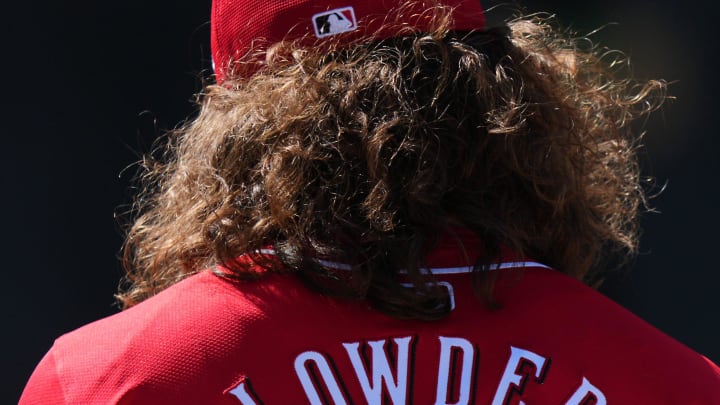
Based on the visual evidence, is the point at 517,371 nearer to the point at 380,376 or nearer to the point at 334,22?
the point at 380,376

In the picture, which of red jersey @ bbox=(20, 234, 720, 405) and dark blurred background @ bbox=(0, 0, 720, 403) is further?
dark blurred background @ bbox=(0, 0, 720, 403)

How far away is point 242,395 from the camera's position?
0.88 metres

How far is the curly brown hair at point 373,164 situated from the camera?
98 centimetres

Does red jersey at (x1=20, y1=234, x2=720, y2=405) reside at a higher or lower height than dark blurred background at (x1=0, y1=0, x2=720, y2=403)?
higher

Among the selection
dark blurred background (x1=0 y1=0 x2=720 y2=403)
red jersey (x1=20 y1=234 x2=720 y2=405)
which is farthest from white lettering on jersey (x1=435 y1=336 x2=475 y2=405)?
dark blurred background (x1=0 y1=0 x2=720 y2=403)

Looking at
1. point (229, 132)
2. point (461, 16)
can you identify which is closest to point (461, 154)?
point (461, 16)

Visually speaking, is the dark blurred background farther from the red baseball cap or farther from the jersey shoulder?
the jersey shoulder

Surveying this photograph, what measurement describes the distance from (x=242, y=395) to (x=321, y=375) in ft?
0.28

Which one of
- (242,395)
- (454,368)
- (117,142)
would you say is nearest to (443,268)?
(454,368)

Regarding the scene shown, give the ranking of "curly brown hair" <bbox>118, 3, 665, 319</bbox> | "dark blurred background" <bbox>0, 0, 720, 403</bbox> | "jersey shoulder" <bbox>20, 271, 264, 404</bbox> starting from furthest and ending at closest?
"dark blurred background" <bbox>0, 0, 720, 403</bbox>, "curly brown hair" <bbox>118, 3, 665, 319</bbox>, "jersey shoulder" <bbox>20, 271, 264, 404</bbox>

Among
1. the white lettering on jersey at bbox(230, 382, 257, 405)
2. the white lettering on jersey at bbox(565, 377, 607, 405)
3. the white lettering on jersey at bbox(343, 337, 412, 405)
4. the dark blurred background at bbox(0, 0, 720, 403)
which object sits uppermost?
the white lettering on jersey at bbox(230, 382, 257, 405)

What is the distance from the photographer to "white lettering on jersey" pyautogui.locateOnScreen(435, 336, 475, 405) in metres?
0.91

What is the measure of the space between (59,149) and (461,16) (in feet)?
5.64

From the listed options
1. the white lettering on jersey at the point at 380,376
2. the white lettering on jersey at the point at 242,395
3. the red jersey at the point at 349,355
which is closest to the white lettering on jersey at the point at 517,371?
the red jersey at the point at 349,355
